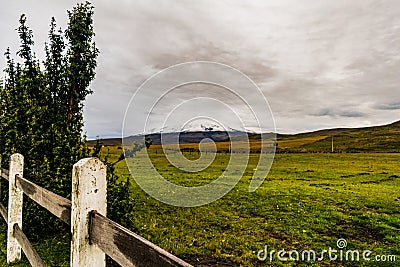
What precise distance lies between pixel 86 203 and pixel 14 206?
14.6 feet

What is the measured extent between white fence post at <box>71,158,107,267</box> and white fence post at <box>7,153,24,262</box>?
423 centimetres

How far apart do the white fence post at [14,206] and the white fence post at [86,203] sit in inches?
167

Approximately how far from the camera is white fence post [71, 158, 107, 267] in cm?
245

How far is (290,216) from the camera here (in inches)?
490

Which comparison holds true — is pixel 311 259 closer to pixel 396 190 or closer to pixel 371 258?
pixel 371 258

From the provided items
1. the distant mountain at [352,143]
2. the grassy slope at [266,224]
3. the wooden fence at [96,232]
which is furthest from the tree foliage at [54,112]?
the distant mountain at [352,143]

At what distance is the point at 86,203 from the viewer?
248 centimetres

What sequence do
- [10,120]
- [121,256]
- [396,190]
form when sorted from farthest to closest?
1. [396,190]
2. [10,120]
3. [121,256]

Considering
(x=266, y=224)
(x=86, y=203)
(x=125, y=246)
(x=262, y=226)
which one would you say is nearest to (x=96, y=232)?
(x=86, y=203)

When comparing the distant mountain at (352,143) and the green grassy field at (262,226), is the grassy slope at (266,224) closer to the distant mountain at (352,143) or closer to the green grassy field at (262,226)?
the green grassy field at (262,226)

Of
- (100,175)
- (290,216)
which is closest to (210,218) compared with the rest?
(290,216)

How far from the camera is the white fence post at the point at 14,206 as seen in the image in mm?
5989

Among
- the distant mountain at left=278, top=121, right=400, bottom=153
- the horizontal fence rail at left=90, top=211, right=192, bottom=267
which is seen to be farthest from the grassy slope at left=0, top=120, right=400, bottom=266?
the distant mountain at left=278, top=121, right=400, bottom=153

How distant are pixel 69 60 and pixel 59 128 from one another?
163 centimetres
